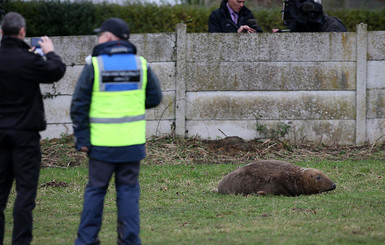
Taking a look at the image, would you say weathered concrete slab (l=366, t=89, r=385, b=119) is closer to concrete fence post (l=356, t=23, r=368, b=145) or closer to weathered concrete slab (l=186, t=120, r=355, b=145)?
concrete fence post (l=356, t=23, r=368, b=145)

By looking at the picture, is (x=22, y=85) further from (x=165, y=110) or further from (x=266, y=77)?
(x=266, y=77)

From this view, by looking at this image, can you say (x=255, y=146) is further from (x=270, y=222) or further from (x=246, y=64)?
(x=270, y=222)

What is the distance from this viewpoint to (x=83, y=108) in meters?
5.12

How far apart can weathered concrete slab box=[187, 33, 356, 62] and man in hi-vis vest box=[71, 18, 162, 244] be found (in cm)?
604

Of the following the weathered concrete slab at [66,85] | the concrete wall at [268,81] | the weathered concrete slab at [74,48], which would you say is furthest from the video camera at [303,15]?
the weathered concrete slab at [66,85]

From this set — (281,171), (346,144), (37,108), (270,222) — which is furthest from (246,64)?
(37,108)

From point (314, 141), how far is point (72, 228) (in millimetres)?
5952

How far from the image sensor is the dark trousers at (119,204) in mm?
5082

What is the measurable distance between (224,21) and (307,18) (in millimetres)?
1540

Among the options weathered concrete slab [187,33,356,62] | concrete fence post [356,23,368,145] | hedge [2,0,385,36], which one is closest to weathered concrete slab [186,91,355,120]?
concrete fence post [356,23,368,145]

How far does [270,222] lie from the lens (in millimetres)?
6504

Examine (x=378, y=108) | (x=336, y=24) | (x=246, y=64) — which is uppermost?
(x=336, y=24)

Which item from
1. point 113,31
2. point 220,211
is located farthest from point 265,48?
point 113,31

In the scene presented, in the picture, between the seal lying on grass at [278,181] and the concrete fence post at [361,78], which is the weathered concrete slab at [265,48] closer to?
the concrete fence post at [361,78]
